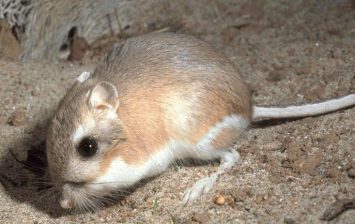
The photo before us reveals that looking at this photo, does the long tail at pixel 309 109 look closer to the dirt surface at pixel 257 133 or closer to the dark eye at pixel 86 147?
the dirt surface at pixel 257 133

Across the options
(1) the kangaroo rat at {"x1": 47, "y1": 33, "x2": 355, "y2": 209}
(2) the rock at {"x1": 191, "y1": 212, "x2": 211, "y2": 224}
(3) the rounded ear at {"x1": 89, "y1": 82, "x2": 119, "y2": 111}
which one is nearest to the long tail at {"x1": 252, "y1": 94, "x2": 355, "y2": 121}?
(1) the kangaroo rat at {"x1": 47, "y1": 33, "x2": 355, "y2": 209}

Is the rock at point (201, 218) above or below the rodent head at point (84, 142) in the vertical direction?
below

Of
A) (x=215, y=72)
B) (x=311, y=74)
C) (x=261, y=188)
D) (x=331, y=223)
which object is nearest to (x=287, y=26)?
(x=311, y=74)

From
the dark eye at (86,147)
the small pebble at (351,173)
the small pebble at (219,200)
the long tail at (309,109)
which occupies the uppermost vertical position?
the dark eye at (86,147)

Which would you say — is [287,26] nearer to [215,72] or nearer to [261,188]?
[215,72]

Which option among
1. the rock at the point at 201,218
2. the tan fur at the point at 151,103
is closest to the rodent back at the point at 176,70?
the tan fur at the point at 151,103

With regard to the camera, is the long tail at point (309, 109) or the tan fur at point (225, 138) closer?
the tan fur at point (225, 138)

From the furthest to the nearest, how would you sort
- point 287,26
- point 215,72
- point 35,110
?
point 287,26 → point 35,110 → point 215,72

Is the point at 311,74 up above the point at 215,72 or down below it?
below
